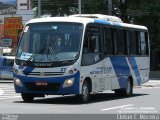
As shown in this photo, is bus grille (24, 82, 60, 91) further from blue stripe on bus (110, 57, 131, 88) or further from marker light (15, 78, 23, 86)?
blue stripe on bus (110, 57, 131, 88)

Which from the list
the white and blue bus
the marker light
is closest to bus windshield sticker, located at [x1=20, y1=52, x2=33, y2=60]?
the white and blue bus

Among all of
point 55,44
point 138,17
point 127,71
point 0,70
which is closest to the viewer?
point 55,44

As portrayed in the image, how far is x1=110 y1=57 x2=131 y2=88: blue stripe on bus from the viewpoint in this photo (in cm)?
2341

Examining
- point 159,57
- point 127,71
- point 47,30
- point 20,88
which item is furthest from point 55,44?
point 159,57

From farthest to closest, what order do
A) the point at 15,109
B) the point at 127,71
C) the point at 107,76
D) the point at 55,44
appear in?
the point at 127,71
the point at 107,76
the point at 55,44
the point at 15,109

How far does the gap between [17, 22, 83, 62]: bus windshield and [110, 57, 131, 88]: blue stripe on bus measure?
312cm

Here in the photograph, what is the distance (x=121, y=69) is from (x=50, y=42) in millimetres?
4931

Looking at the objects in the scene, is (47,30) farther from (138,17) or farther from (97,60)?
(138,17)

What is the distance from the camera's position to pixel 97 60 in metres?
21.4

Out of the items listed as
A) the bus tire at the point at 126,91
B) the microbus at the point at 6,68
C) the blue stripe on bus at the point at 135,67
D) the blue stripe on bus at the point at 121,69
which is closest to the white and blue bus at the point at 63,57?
the blue stripe on bus at the point at 121,69

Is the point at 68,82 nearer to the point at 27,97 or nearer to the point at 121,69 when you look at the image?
the point at 27,97

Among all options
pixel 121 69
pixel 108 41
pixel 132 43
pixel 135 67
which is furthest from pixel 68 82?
pixel 135 67

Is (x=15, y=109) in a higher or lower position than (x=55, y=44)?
lower

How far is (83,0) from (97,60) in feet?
134
